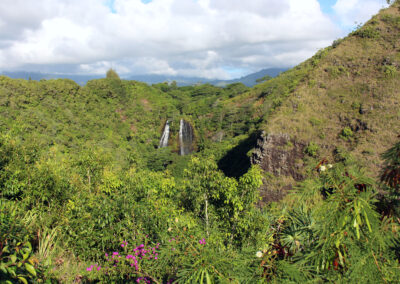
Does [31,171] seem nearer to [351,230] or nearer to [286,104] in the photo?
[351,230]

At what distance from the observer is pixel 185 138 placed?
45750mm

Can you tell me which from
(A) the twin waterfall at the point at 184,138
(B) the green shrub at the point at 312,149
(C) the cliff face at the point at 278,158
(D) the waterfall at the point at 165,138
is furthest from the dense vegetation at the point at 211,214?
(A) the twin waterfall at the point at 184,138

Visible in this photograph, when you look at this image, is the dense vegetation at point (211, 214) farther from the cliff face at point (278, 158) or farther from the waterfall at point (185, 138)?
the waterfall at point (185, 138)

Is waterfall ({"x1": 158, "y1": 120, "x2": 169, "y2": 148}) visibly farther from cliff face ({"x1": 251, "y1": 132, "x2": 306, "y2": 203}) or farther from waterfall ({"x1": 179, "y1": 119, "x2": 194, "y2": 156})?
cliff face ({"x1": 251, "y1": 132, "x2": 306, "y2": 203})

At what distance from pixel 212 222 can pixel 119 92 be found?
182ft

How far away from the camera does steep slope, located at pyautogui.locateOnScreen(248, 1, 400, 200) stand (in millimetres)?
22875

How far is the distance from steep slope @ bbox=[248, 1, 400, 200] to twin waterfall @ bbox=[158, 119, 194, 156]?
64.9 feet

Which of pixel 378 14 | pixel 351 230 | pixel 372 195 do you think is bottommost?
pixel 351 230

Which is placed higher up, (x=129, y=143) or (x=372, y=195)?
(x=372, y=195)

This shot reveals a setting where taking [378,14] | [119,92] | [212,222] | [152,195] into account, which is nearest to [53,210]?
[152,195]

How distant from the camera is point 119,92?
5650 cm

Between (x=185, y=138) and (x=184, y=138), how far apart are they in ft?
0.70

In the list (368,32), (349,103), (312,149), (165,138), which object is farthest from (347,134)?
(165,138)

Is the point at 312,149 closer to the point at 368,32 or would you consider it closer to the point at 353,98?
the point at 353,98
